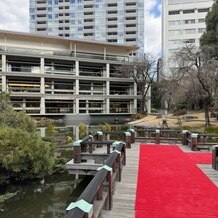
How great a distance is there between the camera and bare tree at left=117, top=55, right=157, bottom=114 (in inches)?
1908

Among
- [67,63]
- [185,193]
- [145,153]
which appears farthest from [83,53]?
[185,193]

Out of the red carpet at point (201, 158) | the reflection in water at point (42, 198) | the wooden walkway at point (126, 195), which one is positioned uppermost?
the red carpet at point (201, 158)

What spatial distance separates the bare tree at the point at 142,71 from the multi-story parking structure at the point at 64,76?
150 cm

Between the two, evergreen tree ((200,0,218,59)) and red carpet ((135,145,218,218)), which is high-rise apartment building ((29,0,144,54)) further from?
red carpet ((135,145,218,218))

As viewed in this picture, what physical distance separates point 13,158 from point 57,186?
2.04 meters

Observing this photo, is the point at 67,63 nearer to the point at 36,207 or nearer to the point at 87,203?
the point at 36,207

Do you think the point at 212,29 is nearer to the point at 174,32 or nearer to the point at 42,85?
the point at 42,85

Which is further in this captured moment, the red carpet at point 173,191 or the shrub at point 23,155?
the shrub at point 23,155

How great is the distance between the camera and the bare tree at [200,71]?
25.6 meters

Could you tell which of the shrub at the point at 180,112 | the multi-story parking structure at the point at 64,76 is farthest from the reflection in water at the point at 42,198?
the shrub at the point at 180,112


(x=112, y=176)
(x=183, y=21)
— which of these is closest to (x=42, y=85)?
(x=112, y=176)

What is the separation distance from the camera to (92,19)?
85812 mm

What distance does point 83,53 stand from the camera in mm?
49906

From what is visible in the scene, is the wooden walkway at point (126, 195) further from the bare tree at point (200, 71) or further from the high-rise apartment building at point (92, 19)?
the high-rise apartment building at point (92, 19)
